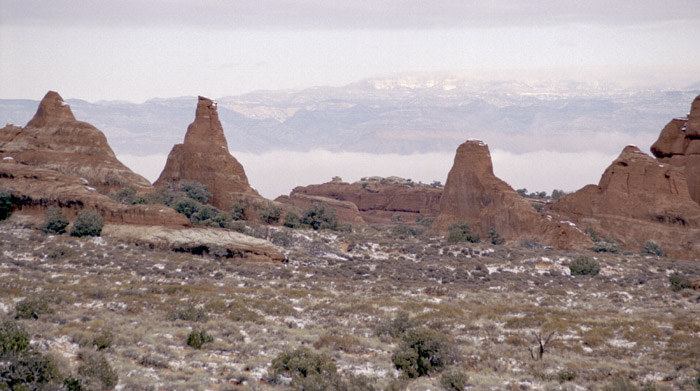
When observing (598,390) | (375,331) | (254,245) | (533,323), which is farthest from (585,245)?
(598,390)

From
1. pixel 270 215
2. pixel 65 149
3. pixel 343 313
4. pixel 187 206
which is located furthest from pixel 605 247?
pixel 65 149

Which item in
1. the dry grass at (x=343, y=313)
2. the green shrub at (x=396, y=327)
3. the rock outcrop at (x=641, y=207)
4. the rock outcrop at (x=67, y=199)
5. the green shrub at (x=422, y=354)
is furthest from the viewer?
the rock outcrop at (x=641, y=207)

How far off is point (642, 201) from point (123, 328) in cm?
5058

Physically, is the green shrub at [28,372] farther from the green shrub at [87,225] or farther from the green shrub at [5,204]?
the green shrub at [5,204]

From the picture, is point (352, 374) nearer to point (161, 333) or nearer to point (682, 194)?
point (161, 333)

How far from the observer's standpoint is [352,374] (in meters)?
16.1

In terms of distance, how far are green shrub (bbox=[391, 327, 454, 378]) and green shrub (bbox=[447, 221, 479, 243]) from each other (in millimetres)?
37056

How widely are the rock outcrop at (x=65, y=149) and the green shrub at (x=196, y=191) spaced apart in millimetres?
3713

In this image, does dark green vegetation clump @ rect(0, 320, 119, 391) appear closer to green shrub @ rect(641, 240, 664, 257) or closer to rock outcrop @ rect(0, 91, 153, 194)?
rock outcrop @ rect(0, 91, 153, 194)

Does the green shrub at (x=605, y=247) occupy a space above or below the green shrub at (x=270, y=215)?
below

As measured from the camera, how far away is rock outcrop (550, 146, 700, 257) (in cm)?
5544

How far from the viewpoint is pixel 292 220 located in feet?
194

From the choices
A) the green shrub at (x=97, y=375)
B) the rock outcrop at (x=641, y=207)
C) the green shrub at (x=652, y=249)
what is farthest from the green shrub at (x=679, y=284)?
the green shrub at (x=97, y=375)

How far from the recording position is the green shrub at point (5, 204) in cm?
4422
